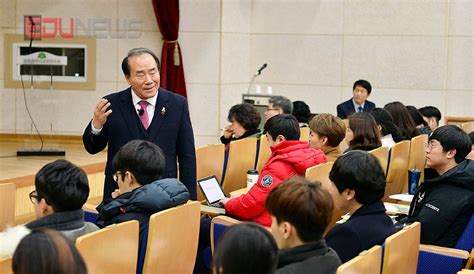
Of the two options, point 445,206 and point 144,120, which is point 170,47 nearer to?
point 144,120

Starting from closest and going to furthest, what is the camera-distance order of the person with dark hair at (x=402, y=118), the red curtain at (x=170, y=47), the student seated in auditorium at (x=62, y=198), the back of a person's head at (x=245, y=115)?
the student seated in auditorium at (x=62, y=198) < the back of a person's head at (x=245, y=115) < the person with dark hair at (x=402, y=118) < the red curtain at (x=170, y=47)

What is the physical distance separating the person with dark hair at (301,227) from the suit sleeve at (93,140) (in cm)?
202

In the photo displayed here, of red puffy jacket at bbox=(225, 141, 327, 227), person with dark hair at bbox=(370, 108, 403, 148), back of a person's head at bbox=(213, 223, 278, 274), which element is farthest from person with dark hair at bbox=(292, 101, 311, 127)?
back of a person's head at bbox=(213, 223, 278, 274)

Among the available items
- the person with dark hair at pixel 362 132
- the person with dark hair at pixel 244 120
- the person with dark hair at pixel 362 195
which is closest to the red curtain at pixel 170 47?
the person with dark hair at pixel 244 120

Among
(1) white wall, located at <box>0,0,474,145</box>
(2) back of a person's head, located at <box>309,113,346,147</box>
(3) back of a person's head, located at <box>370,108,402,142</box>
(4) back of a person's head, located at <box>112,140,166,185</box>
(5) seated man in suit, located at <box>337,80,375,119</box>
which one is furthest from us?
(1) white wall, located at <box>0,0,474,145</box>

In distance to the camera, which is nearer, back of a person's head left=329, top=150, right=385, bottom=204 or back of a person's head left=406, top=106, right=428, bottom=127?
back of a person's head left=329, top=150, right=385, bottom=204

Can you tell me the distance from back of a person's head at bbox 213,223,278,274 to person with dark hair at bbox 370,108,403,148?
5.62 metres

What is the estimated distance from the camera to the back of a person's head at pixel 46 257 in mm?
1938

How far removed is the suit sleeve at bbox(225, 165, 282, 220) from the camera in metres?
4.95

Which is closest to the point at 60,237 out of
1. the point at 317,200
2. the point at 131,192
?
the point at 317,200

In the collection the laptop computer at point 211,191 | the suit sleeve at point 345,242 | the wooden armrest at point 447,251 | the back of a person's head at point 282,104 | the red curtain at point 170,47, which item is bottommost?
the wooden armrest at point 447,251

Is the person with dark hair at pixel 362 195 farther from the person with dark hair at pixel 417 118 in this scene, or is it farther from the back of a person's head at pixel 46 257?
the person with dark hair at pixel 417 118

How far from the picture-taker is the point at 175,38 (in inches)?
443

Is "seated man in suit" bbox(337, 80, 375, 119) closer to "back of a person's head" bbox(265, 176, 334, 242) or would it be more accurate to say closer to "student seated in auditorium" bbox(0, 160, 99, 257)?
"student seated in auditorium" bbox(0, 160, 99, 257)
